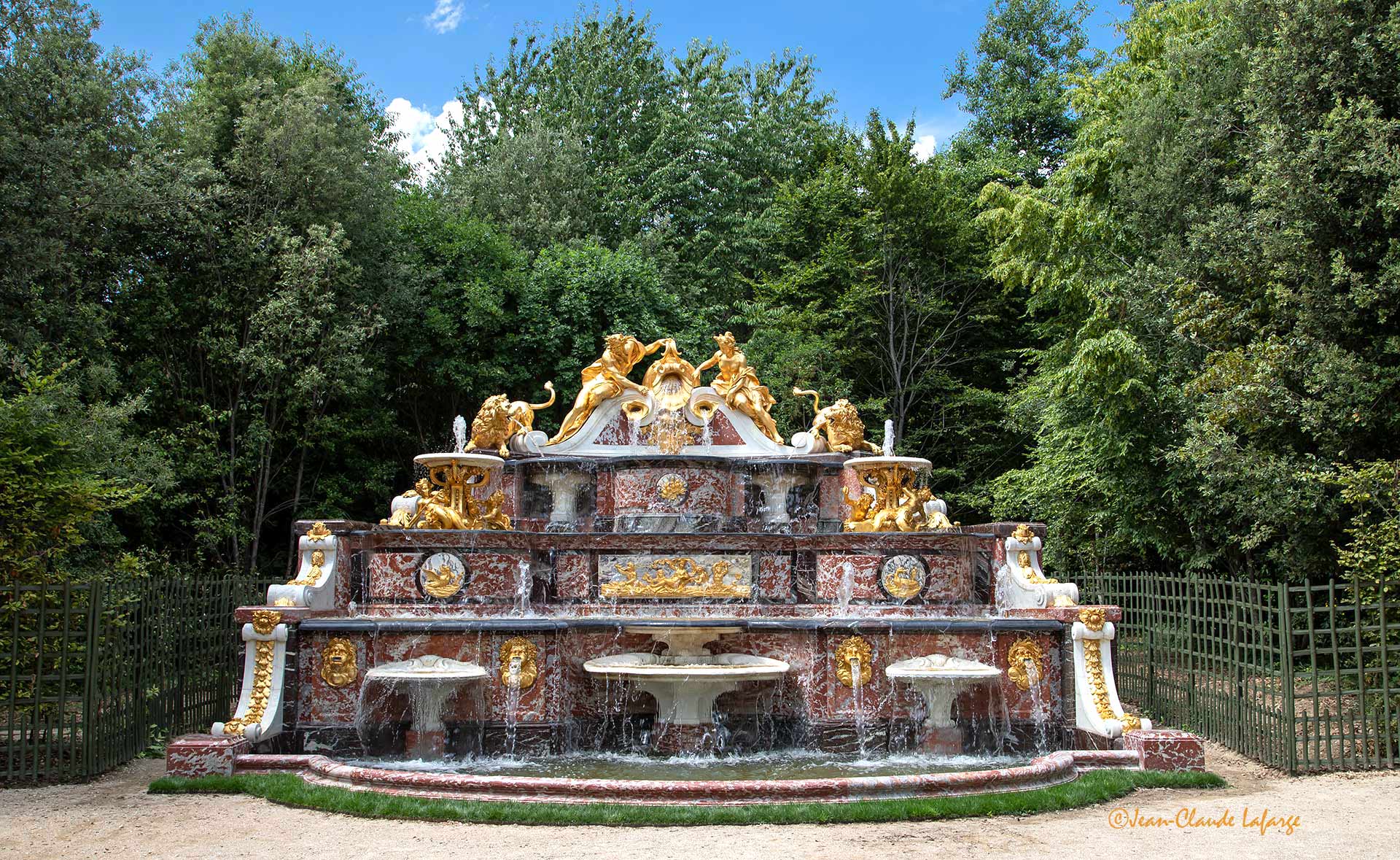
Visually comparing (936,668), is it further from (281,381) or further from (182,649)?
(281,381)

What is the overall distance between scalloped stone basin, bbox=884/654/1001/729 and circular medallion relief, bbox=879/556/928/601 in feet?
5.20

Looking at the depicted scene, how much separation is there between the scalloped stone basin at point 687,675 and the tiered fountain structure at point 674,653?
33 mm

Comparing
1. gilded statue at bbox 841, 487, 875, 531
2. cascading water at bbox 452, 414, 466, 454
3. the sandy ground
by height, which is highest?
cascading water at bbox 452, 414, 466, 454

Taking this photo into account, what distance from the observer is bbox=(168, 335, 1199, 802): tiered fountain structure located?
10.4 m

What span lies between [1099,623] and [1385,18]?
28.8 ft

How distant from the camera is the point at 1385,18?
13984 millimetres

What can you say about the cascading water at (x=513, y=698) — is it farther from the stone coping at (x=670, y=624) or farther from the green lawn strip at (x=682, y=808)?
the green lawn strip at (x=682, y=808)

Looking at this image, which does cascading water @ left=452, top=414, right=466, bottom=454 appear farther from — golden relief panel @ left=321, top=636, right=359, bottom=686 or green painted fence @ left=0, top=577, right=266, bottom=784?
golden relief panel @ left=321, top=636, right=359, bottom=686

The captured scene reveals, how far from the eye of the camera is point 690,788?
869cm

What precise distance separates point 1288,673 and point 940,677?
3078 mm

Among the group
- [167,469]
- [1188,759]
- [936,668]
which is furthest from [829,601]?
[167,469]

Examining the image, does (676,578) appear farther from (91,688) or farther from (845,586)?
(91,688)

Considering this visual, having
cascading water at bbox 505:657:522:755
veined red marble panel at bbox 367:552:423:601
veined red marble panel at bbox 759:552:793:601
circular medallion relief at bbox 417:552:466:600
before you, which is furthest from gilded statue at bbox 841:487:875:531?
veined red marble panel at bbox 367:552:423:601

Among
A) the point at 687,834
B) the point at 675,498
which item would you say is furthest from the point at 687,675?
the point at 675,498
